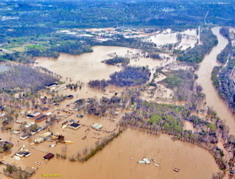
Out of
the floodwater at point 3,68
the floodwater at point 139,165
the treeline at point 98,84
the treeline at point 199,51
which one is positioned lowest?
the floodwater at point 139,165

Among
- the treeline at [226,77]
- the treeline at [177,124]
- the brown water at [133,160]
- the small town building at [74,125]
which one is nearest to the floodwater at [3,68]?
the small town building at [74,125]

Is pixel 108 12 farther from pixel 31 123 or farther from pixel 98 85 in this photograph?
pixel 31 123

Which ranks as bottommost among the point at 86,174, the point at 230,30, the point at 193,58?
the point at 86,174

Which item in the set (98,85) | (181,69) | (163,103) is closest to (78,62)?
(98,85)

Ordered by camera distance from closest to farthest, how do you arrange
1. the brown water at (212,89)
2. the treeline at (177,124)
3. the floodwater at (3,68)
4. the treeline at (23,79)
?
1. the treeline at (177,124)
2. the brown water at (212,89)
3. the treeline at (23,79)
4. the floodwater at (3,68)

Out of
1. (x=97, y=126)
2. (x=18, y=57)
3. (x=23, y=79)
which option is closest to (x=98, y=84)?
(x=23, y=79)

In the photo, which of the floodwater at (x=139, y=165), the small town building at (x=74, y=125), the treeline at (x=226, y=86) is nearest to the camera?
the floodwater at (x=139, y=165)

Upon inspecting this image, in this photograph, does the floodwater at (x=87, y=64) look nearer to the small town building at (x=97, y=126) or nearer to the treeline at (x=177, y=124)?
the treeline at (x=177, y=124)

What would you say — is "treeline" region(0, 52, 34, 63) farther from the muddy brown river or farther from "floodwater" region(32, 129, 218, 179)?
"floodwater" region(32, 129, 218, 179)
